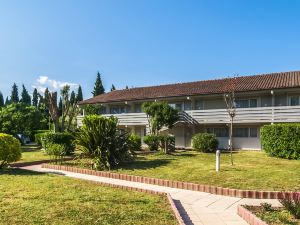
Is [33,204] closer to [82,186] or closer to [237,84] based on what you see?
[82,186]

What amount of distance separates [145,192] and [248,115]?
1975 centimetres

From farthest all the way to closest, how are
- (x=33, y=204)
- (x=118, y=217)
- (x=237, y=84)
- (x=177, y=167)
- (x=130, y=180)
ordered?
(x=237, y=84), (x=177, y=167), (x=130, y=180), (x=33, y=204), (x=118, y=217)

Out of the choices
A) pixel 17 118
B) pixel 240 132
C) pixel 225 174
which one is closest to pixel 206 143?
pixel 240 132

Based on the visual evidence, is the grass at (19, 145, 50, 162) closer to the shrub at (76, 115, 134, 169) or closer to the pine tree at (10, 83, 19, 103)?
the shrub at (76, 115, 134, 169)

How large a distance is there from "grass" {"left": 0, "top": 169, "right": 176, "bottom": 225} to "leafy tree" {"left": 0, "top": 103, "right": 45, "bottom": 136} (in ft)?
92.1

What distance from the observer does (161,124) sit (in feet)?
98.0

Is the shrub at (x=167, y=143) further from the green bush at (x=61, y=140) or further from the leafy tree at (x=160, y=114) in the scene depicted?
the green bush at (x=61, y=140)

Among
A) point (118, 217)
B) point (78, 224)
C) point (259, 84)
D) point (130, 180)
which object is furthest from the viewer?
point (259, 84)

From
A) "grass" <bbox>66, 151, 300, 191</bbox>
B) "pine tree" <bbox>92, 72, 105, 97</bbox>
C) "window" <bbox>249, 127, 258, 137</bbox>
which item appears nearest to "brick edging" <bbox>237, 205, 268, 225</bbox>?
"grass" <bbox>66, 151, 300, 191</bbox>

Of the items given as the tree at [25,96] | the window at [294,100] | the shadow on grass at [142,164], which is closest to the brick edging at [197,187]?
the shadow on grass at [142,164]

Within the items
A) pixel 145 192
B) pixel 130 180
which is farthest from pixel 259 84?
pixel 145 192

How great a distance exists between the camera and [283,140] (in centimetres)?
2069

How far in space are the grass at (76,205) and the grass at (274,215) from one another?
7.08 feet

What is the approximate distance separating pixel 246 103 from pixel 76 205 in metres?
24.2
